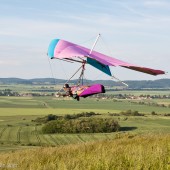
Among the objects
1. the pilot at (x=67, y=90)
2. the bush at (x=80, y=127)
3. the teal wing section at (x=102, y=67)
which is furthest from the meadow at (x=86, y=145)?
the teal wing section at (x=102, y=67)

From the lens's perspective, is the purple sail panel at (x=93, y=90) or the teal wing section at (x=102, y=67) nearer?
the purple sail panel at (x=93, y=90)

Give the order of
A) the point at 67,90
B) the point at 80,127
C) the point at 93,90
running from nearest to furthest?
the point at 93,90, the point at 67,90, the point at 80,127

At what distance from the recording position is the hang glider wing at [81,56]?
14.3 m

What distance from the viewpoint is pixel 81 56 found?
14148 millimetres

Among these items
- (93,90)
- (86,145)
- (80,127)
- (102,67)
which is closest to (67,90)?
(93,90)

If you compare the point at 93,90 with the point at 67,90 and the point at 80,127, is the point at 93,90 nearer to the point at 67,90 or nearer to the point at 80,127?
the point at 67,90

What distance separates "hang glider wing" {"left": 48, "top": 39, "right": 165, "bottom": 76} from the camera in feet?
47.0

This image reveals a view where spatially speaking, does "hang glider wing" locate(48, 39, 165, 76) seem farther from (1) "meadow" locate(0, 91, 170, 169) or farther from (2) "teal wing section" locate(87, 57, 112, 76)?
(1) "meadow" locate(0, 91, 170, 169)

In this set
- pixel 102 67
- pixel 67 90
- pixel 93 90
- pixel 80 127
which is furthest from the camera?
pixel 80 127

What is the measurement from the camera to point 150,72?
52.1ft

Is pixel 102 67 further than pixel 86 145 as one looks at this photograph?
Yes

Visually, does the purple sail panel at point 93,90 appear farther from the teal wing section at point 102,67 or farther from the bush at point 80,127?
the bush at point 80,127

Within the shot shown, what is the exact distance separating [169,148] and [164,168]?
2.38 metres

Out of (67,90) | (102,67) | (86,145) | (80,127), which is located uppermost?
(102,67)
